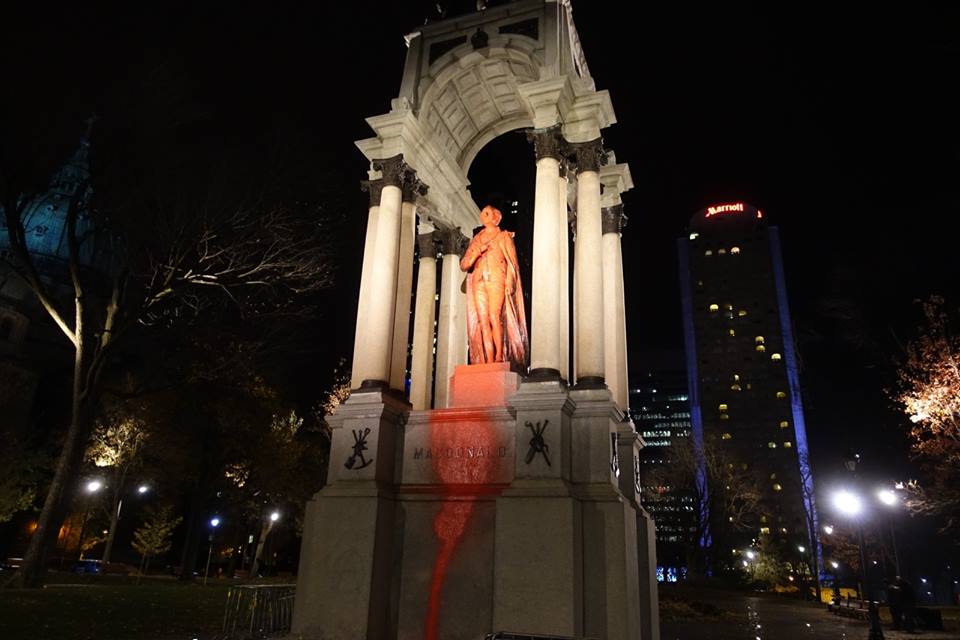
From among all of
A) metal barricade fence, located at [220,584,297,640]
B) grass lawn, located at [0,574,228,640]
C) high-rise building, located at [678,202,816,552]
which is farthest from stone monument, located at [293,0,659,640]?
high-rise building, located at [678,202,816,552]

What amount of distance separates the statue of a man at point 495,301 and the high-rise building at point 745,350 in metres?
98.3

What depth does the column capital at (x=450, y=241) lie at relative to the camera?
54.2 feet

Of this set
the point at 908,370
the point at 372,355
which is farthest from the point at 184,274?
the point at 908,370

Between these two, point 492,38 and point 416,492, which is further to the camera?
point 492,38

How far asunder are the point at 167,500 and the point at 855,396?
45.7m

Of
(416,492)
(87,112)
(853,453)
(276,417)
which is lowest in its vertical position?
(416,492)

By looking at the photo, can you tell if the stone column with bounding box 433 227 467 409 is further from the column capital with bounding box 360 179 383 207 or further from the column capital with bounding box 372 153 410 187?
the column capital with bounding box 372 153 410 187

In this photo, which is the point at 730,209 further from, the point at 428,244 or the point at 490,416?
the point at 490,416

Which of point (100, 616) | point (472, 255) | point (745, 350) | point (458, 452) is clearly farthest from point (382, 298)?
point (745, 350)

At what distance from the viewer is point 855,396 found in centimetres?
3284

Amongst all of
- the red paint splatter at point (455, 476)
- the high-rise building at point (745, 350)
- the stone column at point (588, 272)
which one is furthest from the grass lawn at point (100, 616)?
the high-rise building at point (745, 350)

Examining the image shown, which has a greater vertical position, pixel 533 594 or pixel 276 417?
pixel 276 417

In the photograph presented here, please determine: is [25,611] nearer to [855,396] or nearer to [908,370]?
[908,370]

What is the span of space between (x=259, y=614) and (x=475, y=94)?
12684mm
